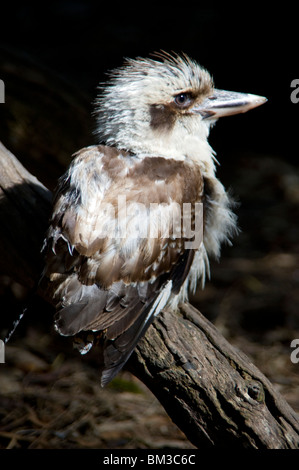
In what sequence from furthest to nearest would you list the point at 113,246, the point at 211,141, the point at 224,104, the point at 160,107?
1. the point at 211,141
2. the point at 224,104
3. the point at 160,107
4. the point at 113,246

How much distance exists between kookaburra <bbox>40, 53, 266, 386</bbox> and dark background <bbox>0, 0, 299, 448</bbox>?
386 millimetres

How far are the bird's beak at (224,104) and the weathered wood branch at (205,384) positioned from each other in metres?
0.87

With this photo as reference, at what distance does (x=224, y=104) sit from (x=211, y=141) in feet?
9.78

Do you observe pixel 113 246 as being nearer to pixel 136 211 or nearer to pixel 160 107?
pixel 136 211

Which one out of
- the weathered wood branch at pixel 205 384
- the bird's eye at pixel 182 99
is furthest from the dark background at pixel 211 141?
the weathered wood branch at pixel 205 384

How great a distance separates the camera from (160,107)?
2453mm

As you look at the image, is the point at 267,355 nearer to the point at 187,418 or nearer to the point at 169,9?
the point at 187,418

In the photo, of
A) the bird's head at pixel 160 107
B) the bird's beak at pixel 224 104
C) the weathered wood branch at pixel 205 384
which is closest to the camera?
the weathered wood branch at pixel 205 384

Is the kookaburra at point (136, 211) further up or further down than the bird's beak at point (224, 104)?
further down

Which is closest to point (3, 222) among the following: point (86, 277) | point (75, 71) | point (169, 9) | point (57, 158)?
point (86, 277)

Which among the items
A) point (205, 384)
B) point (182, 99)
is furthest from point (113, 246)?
point (182, 99)

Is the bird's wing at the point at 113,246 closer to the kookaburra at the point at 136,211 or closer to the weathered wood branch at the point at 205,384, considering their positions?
the kookaburra at the point at 136,211

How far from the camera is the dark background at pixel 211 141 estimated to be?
332 cm

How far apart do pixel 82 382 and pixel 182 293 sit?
122cm
